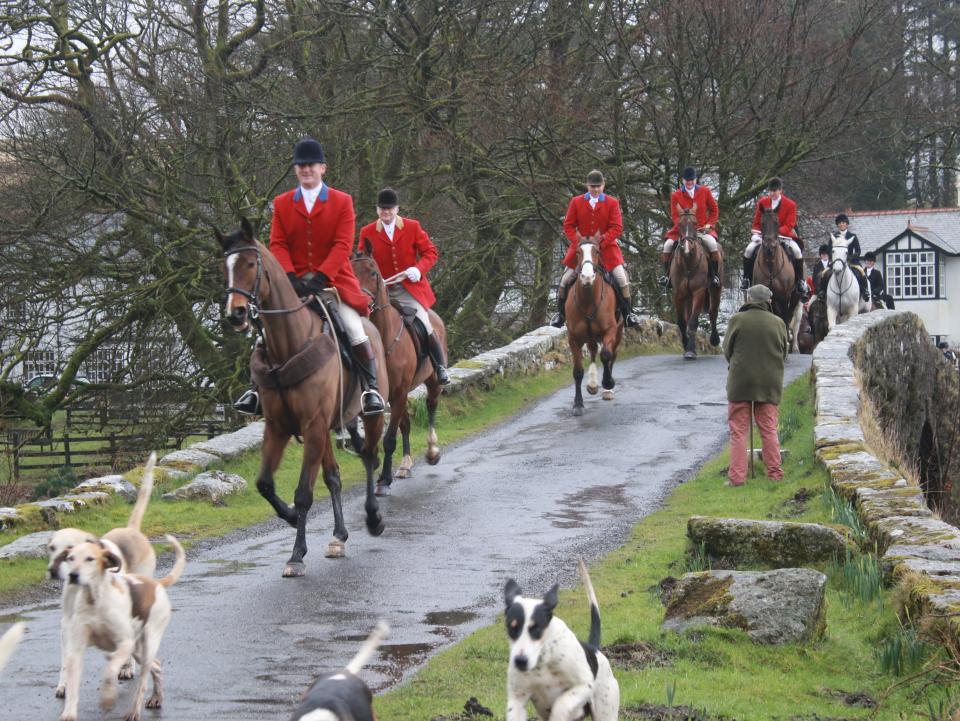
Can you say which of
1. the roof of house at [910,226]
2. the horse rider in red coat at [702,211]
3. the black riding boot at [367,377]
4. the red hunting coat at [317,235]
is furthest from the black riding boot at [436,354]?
the roof of house at [910,226]

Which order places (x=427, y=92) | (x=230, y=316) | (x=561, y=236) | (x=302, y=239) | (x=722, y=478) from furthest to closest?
(x=561, y=236) → (x=427, y=92) → (x=722, y=478) → (x=302, y=239) → (x=230, y=316)

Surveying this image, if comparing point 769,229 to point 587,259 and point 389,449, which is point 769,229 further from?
point 389,449

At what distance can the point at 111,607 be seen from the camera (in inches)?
220

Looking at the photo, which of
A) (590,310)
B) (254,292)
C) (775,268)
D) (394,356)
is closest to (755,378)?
(394,356)

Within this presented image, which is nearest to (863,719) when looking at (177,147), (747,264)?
(747,264)

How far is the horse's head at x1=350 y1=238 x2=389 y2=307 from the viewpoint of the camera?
11391 millimetres

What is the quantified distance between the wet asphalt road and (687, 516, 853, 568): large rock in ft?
3.28

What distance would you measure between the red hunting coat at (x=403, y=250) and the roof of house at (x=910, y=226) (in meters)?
42.6

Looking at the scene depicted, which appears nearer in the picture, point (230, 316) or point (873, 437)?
point (230, 316)

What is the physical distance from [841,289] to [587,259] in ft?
28.7

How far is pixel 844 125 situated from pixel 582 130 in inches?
198

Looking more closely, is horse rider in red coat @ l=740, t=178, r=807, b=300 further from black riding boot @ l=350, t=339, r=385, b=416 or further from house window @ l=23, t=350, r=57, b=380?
black riding boot @ l=350, t=339, r=385, b=416

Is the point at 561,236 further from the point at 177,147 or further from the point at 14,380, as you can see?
the point at 14,380

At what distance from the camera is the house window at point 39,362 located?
19.9m
